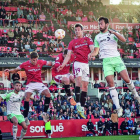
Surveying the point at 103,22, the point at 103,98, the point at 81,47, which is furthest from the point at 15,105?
the point at 103,98

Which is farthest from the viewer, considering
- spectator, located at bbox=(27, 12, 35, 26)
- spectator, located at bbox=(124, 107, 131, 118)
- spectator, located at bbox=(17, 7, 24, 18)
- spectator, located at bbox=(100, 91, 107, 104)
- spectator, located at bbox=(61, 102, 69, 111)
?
spectator, located at bbox=(17, 7, 24, 18)

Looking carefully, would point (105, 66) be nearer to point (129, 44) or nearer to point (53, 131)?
point (53, 131)

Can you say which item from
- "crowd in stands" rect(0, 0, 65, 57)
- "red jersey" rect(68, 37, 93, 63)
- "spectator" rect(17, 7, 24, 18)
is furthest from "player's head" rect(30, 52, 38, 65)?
"spectator" rect(17, 7, 24, 18)

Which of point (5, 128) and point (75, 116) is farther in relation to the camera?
point (75, 116)

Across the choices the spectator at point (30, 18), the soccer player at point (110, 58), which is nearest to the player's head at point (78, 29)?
the soccer player at point (110, 58)

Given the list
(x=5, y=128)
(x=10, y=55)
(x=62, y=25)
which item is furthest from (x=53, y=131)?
(x=62, y=25)

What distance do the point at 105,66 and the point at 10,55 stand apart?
17884 millimetres

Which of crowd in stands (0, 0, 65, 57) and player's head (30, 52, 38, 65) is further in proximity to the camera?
crowd in stands (0, 0, 65, 57)

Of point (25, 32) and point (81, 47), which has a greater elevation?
point (25, 32)

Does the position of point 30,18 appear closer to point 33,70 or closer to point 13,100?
point 13,100

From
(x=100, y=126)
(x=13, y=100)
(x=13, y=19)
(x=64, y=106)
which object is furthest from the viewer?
(x=13, y=19)

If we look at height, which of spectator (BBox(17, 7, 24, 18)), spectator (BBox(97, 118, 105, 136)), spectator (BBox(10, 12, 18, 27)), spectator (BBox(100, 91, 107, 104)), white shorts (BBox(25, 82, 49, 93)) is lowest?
spectator (BBox(97, 118, 105, 136))

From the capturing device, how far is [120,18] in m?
41.6

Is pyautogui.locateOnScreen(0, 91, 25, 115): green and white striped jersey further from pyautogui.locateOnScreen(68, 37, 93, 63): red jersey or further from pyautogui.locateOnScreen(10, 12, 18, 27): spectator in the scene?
pyautogui.locateOnScreen(10, 12, 18, 27): spectator
